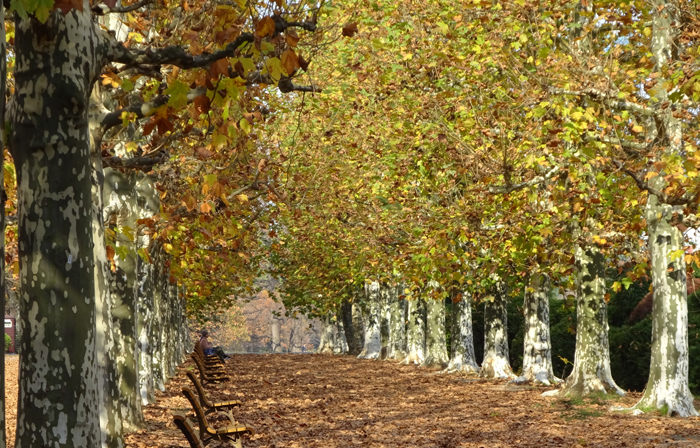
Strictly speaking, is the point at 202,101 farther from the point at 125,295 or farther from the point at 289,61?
the point at 125,295

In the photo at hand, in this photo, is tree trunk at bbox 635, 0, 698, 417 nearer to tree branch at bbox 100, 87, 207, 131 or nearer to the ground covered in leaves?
the ground covered in leaves

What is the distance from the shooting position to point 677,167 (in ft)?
38.9

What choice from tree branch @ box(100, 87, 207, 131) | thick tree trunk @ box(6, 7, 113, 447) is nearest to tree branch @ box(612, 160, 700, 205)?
tree branch @ box(100, 87, 207, 131)

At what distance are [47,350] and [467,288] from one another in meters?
21.3

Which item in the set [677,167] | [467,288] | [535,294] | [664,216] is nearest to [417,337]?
[467,288]

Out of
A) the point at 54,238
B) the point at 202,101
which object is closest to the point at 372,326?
the point at 202,101

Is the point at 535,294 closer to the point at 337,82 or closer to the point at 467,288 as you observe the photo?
the point at 467,288

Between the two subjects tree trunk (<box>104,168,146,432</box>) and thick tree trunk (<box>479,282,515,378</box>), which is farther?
thick tree trunk (<box>479,282,515,378</box>)

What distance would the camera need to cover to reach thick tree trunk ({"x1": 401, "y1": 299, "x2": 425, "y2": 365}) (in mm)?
33656

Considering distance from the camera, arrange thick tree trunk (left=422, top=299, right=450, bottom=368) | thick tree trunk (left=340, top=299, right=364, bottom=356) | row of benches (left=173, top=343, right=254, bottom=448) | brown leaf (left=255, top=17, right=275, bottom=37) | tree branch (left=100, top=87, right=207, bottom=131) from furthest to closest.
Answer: thick tree trunk (left=340, top=299, right=364, bottom=356) → thick tree trunk (left=422, top=299, right=450, bottom=368) → row of benches (left=173, top=343, right=254, bottom=448) → tree branch (left=100, top=87, right=207, bottom=131) → brown leaf (left=255, top=17, right=275, bottom=37)

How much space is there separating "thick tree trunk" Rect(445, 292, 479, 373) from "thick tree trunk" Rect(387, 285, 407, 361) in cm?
1011

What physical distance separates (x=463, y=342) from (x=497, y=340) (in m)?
2.86

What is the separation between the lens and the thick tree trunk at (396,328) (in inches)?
1518

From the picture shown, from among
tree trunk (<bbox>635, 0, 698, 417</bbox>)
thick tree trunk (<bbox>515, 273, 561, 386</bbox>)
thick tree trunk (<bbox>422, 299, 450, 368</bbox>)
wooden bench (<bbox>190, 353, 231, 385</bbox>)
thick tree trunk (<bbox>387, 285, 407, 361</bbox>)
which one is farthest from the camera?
thick tree trunk (<bbox>387, 285, 407, 361</bbox>)
